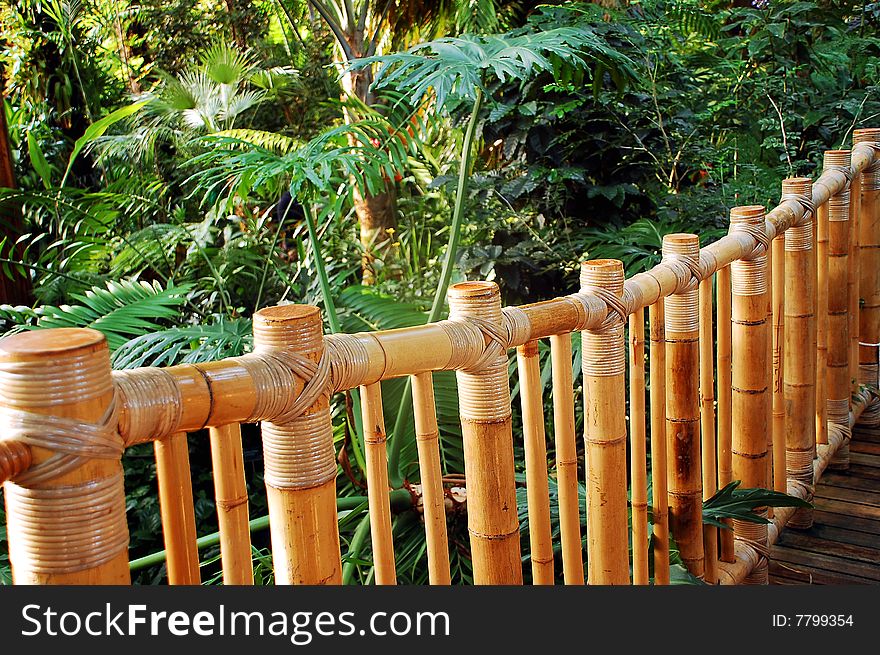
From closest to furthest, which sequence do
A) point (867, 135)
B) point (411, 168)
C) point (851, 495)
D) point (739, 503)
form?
1. point (739, 503)
2. point (851, 495)
3. point (867, 135)
4. point (411, 168)

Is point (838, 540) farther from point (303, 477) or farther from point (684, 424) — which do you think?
point (303, 477)

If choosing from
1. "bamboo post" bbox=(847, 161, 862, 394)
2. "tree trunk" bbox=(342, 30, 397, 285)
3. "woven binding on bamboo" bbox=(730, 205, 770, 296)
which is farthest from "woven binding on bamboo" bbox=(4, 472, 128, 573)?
"tree trunk" bbox=(342, 30, 397, 285)

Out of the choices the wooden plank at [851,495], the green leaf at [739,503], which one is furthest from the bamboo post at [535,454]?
the wooden plank at [851,495]

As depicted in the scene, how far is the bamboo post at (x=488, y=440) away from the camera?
0.96 metres

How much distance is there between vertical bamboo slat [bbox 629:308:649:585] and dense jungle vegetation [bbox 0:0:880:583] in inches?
19.6

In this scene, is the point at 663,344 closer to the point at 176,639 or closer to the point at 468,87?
the point at 468,87

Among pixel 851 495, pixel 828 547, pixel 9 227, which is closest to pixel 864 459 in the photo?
pixel 851 495

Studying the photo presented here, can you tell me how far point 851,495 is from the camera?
6.48ft

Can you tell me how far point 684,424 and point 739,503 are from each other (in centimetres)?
23

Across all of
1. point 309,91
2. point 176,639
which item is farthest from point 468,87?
point 309,91

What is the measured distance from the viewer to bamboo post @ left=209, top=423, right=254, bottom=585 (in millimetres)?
805

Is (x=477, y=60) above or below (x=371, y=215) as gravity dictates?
above

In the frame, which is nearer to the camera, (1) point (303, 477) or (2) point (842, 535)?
(1) point (303, 477)

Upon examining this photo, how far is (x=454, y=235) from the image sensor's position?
2023 mm
